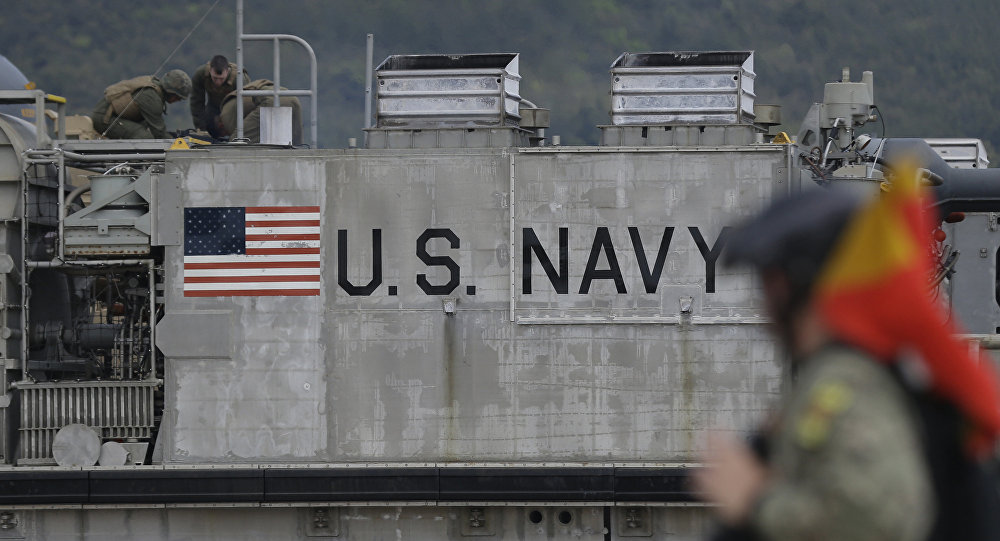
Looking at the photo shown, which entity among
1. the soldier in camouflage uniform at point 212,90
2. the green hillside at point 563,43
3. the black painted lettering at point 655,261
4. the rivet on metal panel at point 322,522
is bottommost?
the rivet on metal panel at point 322,522

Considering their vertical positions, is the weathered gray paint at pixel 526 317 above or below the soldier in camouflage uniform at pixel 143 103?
below

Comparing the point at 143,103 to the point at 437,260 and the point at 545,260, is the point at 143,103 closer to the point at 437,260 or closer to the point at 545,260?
the point at 437,260

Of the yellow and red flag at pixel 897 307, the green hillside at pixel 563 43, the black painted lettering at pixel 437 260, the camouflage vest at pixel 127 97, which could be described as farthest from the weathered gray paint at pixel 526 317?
the yellow and red flag at pixel 897 307

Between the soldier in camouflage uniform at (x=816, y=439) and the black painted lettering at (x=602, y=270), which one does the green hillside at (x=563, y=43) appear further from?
the soldier in camouflage uniform at (x=816, y=439)

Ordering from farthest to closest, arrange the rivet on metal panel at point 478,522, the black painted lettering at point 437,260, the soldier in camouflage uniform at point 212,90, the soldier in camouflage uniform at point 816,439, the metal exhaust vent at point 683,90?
the soldier in camouflage uniform at point 212,90 < the metal exhaust vent at point 683,90 < the black painted lettering at point 437,260 < the rivet on metal panel at point 478,522 < the soldier in camouflage uniform at point 816,439

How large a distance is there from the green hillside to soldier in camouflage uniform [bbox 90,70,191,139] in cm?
148

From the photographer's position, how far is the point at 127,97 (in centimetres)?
1124

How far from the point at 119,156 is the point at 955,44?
71.7ft

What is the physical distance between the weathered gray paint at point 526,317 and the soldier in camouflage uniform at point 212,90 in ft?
7.76

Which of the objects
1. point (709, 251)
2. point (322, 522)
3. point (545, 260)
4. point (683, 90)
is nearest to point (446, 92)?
point (545, 260)

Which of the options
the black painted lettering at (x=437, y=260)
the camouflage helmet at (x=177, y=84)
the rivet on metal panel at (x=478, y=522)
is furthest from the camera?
the camouflage helmet at (x=177, y=84)

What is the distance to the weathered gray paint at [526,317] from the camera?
9.16m

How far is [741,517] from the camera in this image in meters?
2.10

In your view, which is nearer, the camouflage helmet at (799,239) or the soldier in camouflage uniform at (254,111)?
the camouflage helmet at (799,239)
